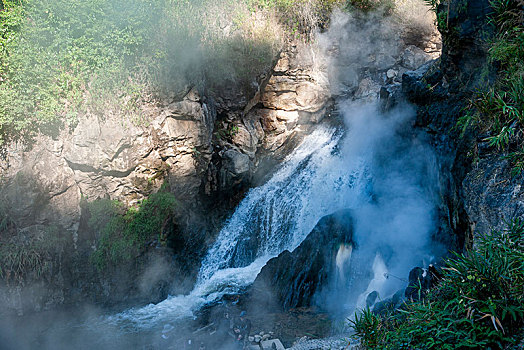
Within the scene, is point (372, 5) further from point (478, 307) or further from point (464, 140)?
point (478, 307)

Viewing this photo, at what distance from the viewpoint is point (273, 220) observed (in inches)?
373

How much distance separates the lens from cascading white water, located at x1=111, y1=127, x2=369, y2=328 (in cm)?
888

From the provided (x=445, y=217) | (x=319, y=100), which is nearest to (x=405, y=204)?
(x=445, y=217)

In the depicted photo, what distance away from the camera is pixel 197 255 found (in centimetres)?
940

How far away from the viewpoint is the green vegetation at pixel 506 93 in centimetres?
400

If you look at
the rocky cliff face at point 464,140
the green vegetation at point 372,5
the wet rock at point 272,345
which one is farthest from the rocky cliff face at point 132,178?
the rocky cliff face at point 464,140

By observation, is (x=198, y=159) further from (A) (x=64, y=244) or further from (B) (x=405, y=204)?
(B) (x=405, y=204)

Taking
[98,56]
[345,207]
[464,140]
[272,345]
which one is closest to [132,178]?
[98,56]

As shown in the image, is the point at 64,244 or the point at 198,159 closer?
the point at 64,244

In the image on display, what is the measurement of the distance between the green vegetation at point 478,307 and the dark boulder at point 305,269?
4.05 metres

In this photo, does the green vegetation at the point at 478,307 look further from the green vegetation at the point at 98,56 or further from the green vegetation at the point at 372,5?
the green vegetation at the point at 372,5

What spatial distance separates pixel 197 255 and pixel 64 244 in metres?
3.36

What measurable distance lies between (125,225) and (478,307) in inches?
302

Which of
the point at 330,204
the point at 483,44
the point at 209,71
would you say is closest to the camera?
the point at 483,44
